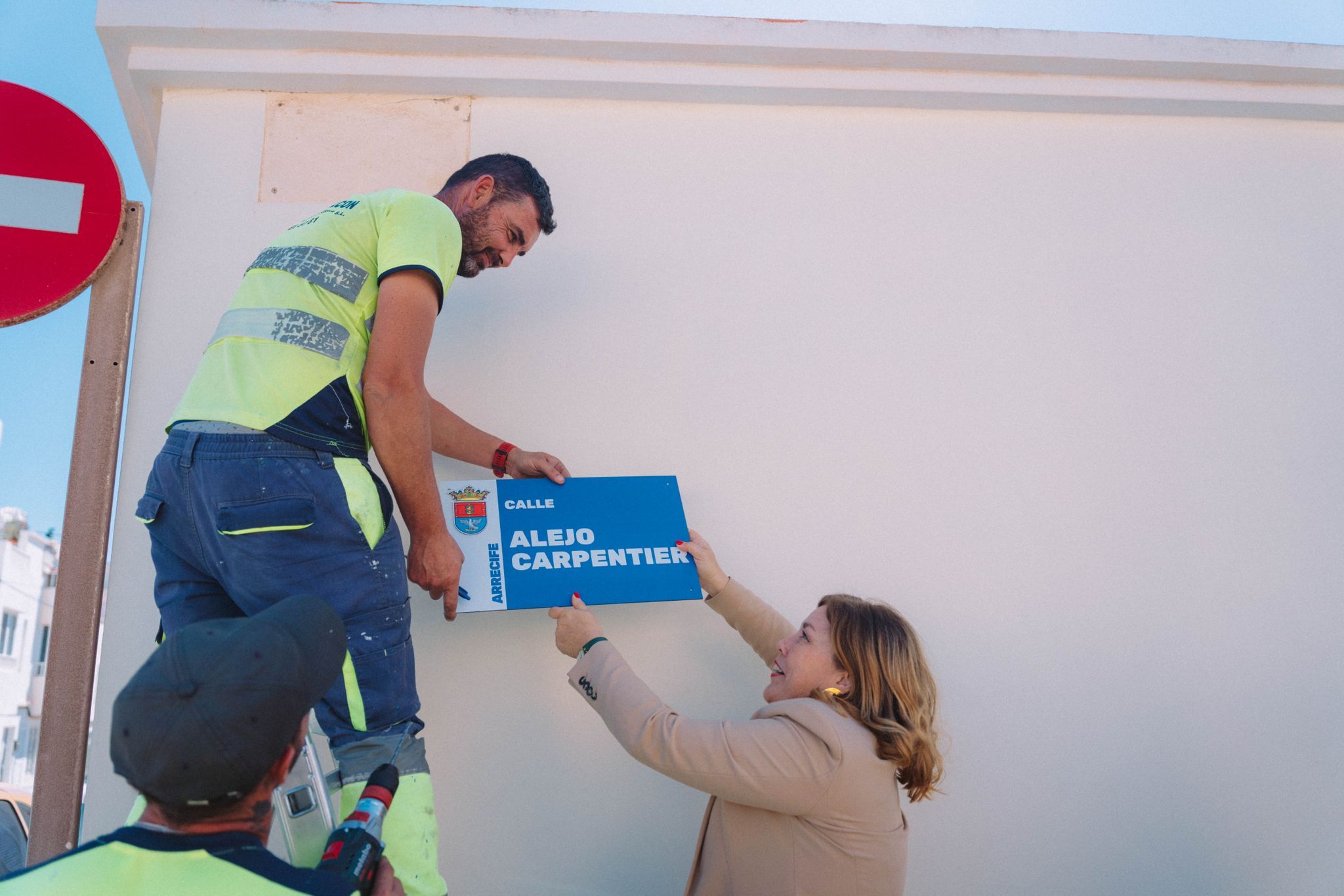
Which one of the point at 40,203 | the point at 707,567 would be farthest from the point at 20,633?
the point at 707,567

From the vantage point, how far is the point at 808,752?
1.86m

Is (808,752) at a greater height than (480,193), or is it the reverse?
(480,193)

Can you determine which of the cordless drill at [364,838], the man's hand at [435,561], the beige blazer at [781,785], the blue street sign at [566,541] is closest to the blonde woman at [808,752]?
the beige blazer at [781,785]

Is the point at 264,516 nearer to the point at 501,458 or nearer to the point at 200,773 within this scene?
the point at 200,773

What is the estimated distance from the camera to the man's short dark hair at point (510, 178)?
2.29m

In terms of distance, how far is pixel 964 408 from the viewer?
305cm

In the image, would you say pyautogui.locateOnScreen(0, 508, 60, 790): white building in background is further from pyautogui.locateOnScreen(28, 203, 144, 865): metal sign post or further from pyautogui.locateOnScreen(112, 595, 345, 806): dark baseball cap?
pyautogui.locateOnScreen(112, 595, 345, 806): dark baseball cap

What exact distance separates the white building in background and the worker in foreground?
2619 cm

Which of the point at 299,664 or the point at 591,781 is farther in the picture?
the point at 591,781

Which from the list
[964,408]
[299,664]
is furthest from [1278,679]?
[299,664]

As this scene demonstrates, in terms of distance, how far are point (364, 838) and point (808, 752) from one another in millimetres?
877

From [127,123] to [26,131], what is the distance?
0.50 metres

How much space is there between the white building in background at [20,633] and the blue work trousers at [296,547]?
25654 millimetres

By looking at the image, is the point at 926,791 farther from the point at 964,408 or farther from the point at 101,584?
the point at 101,584
